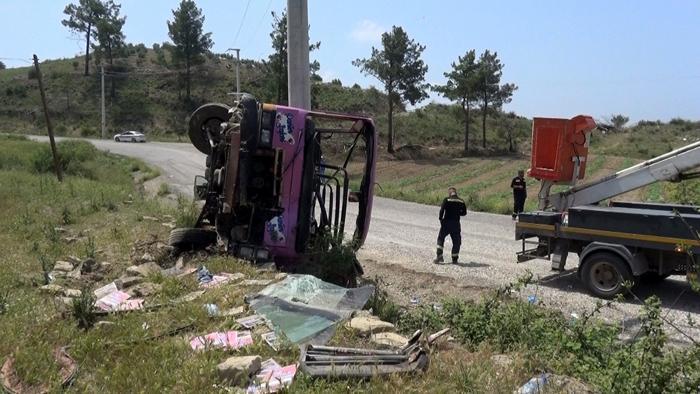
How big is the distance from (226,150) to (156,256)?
6.14 ft

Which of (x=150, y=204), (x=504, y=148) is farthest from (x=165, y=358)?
(x=504, y=148)

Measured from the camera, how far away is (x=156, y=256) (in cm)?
884

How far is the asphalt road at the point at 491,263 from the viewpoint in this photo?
795cm

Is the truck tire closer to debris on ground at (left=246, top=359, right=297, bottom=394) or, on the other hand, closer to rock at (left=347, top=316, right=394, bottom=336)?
rock at (left=347, top=316, right=394, bottom=336)

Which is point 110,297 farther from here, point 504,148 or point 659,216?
point 504,148

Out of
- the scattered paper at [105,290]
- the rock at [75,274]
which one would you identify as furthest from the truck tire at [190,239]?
the scattered paper at [105,290]

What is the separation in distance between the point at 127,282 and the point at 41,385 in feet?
8.65

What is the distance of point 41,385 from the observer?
4.51 m

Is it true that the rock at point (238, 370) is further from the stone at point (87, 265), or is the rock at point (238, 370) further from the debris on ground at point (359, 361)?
the stone at point (87, 265)

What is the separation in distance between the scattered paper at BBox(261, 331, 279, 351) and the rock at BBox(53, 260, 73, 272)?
426 cm

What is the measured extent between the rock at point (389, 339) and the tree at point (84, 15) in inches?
3384

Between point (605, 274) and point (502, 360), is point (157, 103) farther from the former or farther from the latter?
point (502, 360)

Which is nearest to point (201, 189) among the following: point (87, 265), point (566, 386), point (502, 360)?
point (87, 265)

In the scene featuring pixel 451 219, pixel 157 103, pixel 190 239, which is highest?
pixel 157 103
